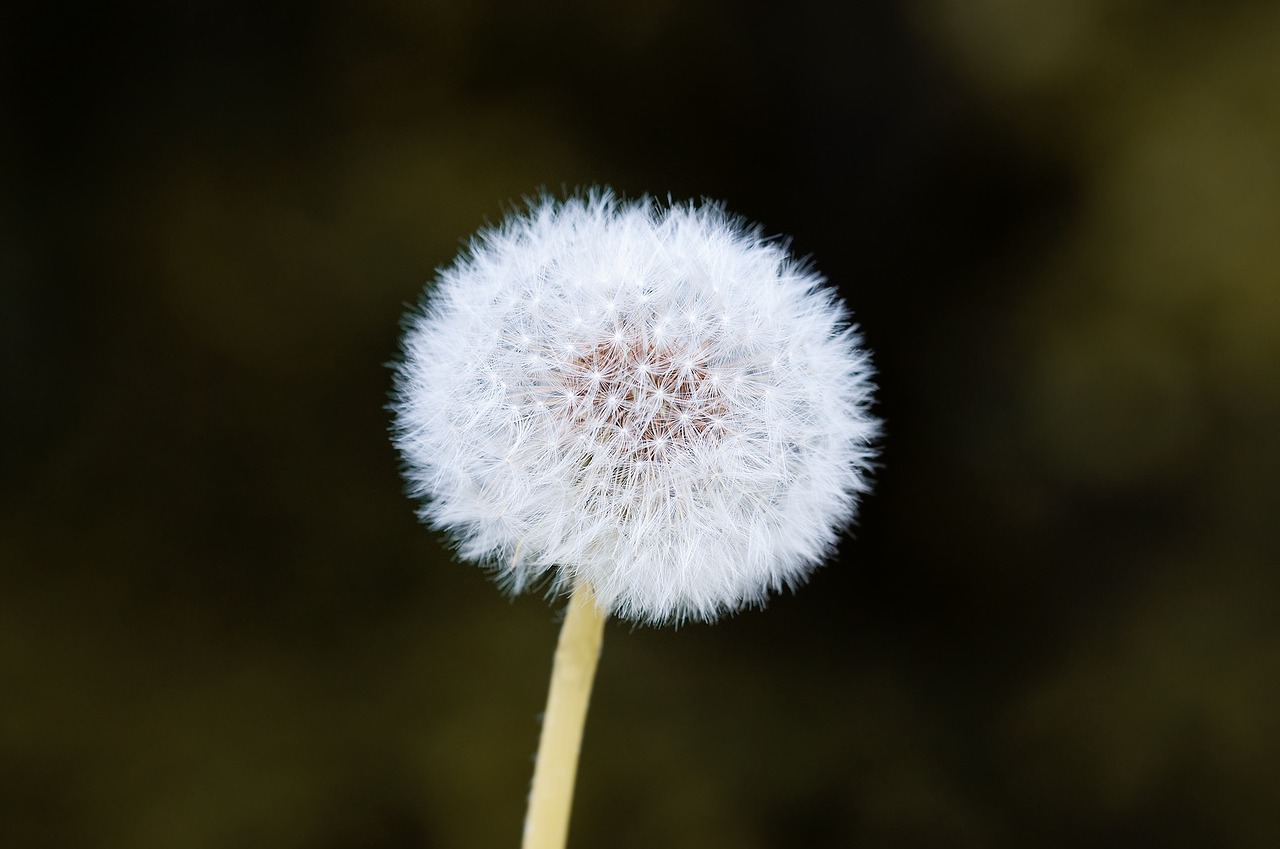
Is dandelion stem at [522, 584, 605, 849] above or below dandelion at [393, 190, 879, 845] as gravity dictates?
below

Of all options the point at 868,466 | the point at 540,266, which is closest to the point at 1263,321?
the point at 868,466

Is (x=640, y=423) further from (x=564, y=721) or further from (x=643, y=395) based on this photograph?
(x=564, y=721)

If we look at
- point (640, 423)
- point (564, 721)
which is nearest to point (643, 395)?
point (640, 423)

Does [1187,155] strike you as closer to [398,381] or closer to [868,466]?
[868,466]

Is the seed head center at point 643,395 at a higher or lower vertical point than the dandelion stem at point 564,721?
higher

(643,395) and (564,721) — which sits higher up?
(643,395)

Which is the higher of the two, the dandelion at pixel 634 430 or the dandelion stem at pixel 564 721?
the dandelion at pixel 634 430
